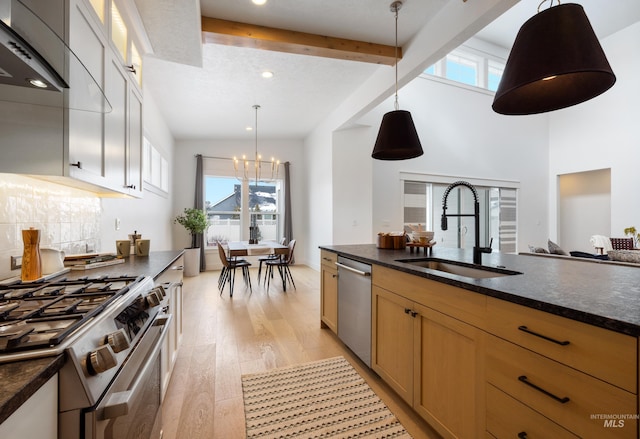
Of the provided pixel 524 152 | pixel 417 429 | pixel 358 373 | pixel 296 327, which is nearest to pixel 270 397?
pixel 358 373

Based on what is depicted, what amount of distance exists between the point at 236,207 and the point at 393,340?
5864 mm

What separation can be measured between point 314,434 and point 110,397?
1.21 m

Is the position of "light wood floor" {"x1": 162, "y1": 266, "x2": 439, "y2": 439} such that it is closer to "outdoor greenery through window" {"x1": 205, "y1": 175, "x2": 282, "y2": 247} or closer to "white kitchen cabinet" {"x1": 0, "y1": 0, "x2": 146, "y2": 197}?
"white kitchen cabinet" {"x1": 0, "y1": 0, "x2": 146, "y2": 197}

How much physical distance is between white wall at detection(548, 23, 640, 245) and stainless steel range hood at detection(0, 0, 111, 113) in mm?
9290

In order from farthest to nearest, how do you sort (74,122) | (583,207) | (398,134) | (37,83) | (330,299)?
(583,207) < (330,299) < (398,134) < (74,122) < (37,83)

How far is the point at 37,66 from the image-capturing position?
3.33ft

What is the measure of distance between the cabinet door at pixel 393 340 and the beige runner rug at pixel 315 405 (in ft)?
0.57

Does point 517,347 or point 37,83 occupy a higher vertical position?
point 37,83

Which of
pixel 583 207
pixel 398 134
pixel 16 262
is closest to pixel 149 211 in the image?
pixel 16 262

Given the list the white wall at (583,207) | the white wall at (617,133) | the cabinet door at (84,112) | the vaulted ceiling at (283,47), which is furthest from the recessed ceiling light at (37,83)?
the white wall at (583,207)

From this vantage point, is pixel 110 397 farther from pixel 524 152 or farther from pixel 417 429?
pixel 524 152

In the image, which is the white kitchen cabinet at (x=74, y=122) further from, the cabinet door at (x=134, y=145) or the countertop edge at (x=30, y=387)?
the countertop edge at (x=30, y=387)

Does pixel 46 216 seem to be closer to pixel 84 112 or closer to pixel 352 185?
pixel 84 112

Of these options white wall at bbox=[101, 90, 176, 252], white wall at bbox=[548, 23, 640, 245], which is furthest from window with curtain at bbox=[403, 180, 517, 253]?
white wall at bbox=[101, 90, 176, 252]
